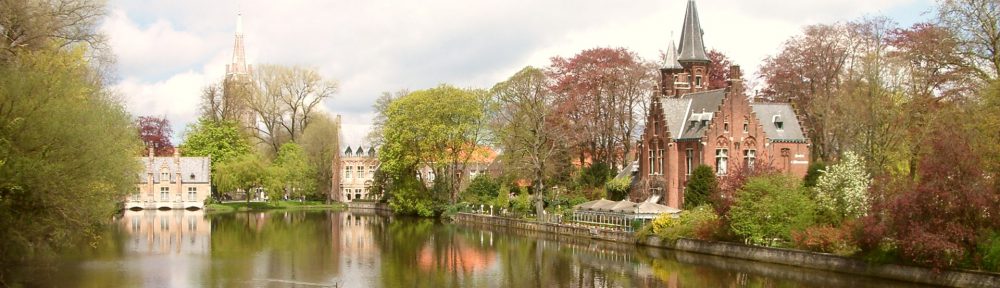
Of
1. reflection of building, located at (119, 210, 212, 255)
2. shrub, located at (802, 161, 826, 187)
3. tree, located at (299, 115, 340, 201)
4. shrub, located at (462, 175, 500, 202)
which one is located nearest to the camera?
reflection of building, located at (119, 210, 212, 255)

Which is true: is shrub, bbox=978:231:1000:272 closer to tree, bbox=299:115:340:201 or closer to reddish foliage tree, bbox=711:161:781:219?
reddish foliage tree, bbox=711:161:781:219

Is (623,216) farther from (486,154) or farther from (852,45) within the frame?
(486,154)

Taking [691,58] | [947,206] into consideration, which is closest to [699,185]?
[691,58]

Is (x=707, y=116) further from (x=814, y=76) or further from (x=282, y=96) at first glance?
(x=282, y=96)

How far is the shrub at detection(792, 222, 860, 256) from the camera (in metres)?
31.4

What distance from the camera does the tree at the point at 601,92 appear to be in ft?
189

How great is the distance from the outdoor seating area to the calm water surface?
76.8 inches

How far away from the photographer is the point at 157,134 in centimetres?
9912

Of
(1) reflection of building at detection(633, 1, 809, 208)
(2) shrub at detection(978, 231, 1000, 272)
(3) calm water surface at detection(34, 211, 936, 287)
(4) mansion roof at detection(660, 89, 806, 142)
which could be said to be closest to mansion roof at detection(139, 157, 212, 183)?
(3) calm water surface at detection(34, 211, 936, 287)

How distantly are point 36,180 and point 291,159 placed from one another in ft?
185

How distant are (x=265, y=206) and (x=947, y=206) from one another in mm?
65184

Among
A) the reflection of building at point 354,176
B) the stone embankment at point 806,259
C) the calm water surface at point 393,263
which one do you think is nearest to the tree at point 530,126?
the calm water surface at point 393,263

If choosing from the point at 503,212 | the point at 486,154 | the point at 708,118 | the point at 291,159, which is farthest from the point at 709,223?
the point at 291,159

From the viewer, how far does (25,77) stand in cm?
2509
